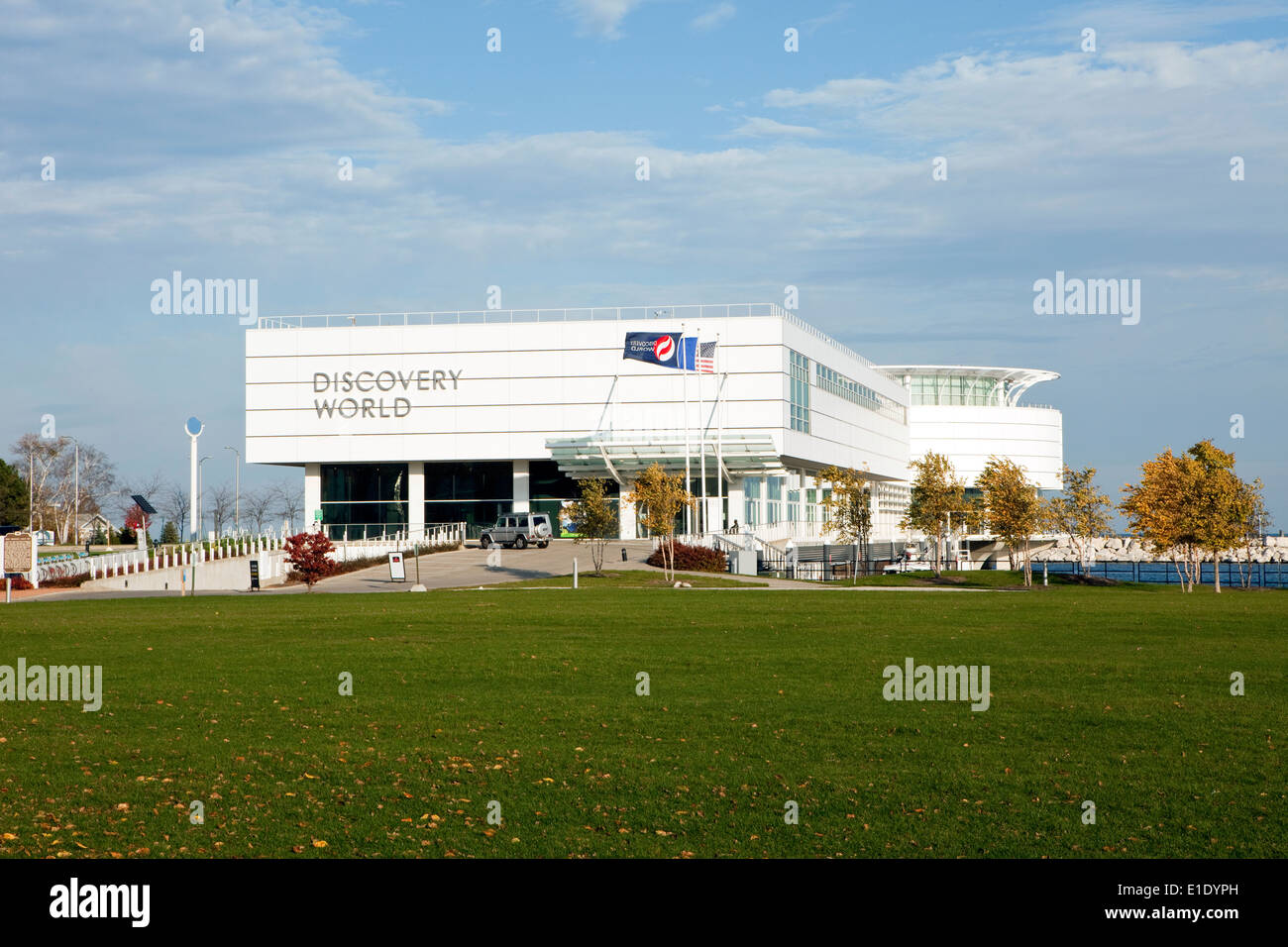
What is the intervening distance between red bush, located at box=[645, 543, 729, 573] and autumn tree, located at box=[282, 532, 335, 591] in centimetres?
1505

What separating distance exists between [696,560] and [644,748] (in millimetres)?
43229

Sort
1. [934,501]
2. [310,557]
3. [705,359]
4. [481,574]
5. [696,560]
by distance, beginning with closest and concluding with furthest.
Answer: [310,557] → [481,574] → [696,560] → [934,501] → [705,359]

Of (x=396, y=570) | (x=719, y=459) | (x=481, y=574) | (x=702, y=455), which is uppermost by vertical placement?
(x=702, y=455)

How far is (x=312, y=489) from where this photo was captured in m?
89.8

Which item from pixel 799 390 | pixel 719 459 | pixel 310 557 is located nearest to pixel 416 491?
pixel 719 459

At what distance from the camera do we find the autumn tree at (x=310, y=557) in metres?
45.8

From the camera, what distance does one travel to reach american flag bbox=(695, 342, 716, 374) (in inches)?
2724

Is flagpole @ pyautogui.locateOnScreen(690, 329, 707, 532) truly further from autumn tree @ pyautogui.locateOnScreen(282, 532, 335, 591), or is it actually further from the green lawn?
the green lawn

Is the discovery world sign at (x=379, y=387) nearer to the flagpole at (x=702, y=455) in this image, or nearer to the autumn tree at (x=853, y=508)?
the flagpole at (x=702, y=455)

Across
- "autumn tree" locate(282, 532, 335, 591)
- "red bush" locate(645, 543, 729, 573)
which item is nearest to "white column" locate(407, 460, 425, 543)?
"red bush" locate(645, 543, 729, 573)

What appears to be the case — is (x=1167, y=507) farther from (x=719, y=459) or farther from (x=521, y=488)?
(x=521, y=488)

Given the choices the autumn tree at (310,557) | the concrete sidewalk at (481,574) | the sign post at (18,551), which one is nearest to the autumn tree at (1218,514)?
the concrete sidewalk at (481,574)

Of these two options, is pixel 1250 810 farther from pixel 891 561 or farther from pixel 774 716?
pixel 891 561
